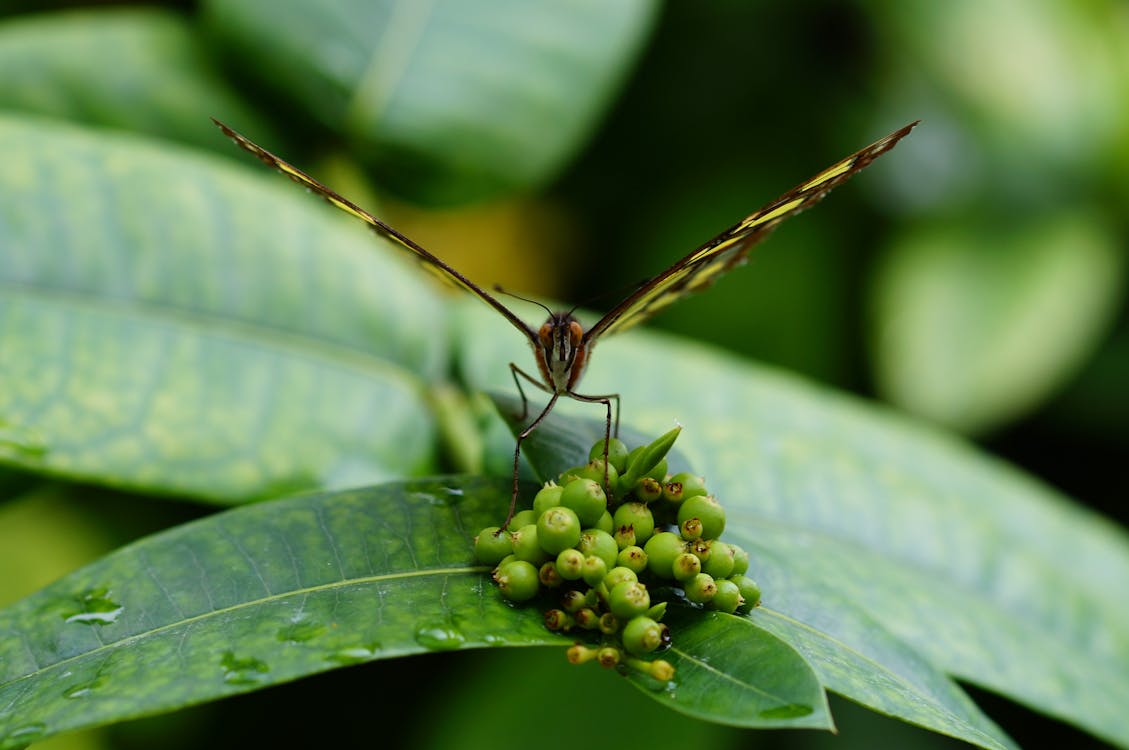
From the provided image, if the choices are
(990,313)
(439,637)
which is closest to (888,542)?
(439,637)

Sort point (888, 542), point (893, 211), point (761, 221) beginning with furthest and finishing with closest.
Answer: point (893, 211)
point (888, 542)
point (761, 221)

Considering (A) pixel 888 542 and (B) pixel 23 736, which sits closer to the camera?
(B) pixel 23 736

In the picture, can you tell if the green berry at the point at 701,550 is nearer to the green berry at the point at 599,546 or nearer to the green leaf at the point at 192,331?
the green berry at the point at 599,546

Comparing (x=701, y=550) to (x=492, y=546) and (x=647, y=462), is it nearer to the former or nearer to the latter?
(x=647, y=462)

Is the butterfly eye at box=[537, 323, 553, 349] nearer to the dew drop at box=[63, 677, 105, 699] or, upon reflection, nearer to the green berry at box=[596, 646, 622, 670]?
the green berry at box=[596, 646, 622, 670]

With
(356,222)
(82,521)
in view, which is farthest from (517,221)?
(82,521)

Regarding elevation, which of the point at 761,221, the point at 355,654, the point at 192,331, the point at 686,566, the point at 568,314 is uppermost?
the point at 761,221

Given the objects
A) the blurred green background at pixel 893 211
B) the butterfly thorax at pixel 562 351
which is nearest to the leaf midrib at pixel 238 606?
the butterfly thorax at pixel 562 351

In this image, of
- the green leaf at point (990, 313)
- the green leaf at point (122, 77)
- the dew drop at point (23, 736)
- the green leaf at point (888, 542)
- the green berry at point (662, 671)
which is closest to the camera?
the dew drop at point (23, 736)
